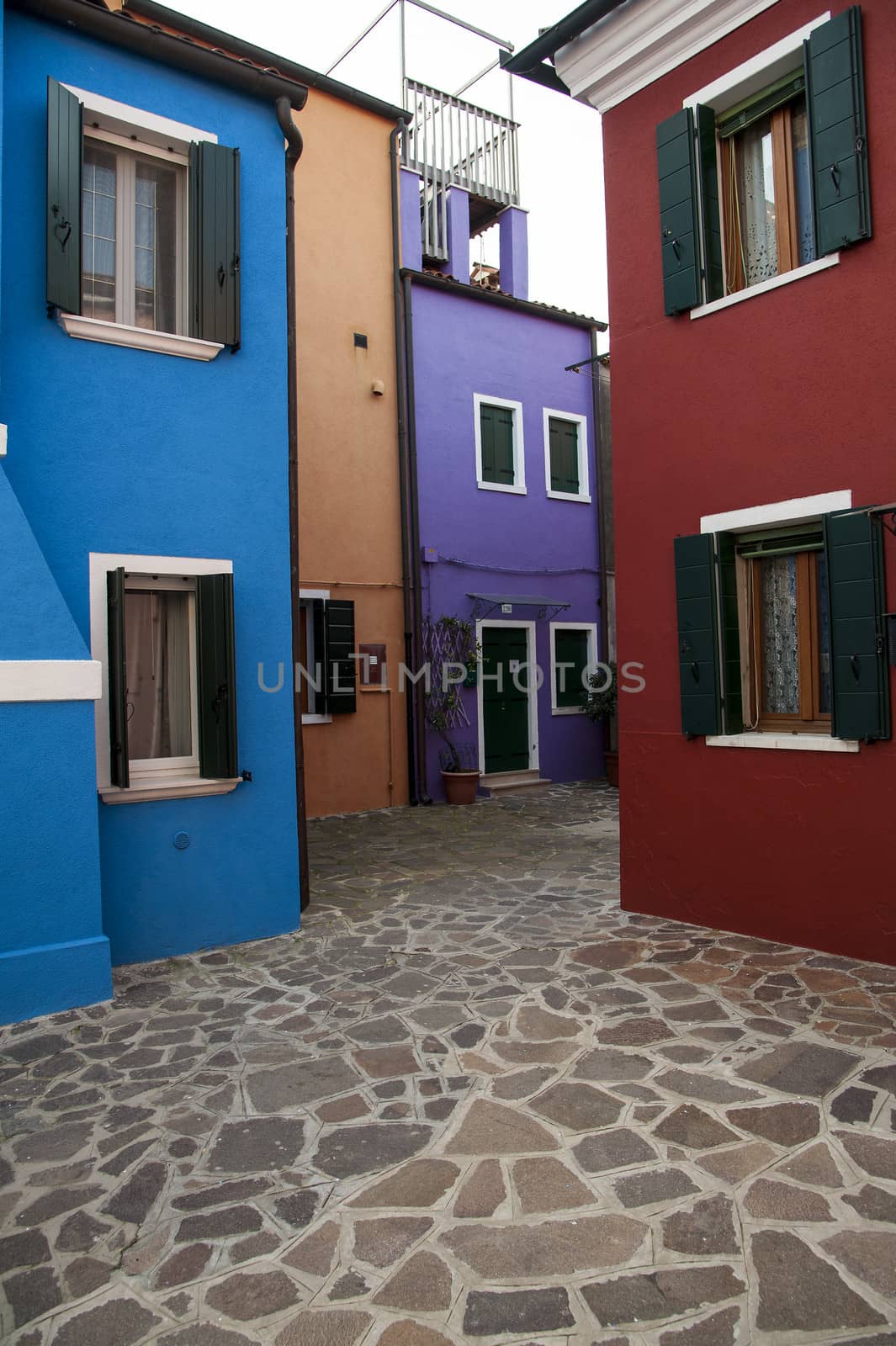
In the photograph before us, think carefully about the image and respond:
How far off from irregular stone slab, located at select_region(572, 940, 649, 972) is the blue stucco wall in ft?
6.71

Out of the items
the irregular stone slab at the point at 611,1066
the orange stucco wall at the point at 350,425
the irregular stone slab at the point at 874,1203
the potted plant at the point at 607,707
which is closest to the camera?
the irregular stone slab at the point at 874,1203

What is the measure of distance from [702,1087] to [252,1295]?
2.02m

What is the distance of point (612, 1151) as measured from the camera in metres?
3.38

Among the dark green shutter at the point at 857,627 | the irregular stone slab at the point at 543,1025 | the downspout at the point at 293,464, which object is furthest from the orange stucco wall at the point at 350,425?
the dark green shutter at the point at 857,627

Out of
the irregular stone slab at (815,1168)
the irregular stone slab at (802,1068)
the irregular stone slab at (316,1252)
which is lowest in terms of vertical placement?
the irregular stone slab at (316,1252)

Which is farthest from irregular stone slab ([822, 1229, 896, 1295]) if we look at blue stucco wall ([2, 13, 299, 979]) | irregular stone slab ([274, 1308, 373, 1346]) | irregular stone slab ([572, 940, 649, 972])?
blue stucco wall ([2, 13, 299, 979])

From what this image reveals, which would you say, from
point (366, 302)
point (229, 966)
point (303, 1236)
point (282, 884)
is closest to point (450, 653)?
point (366, 302)

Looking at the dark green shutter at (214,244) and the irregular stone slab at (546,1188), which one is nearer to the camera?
the irregular stone slab at (546,1188)

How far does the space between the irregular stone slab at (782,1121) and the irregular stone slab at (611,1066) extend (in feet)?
1.61

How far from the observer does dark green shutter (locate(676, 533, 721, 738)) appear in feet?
20.0

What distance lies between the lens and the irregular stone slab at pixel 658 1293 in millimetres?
2512

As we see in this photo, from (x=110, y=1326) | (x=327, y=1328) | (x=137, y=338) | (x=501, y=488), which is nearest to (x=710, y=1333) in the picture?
(x=327, y=1328)

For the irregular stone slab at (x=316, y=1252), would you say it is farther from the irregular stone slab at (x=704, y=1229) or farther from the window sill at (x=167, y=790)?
the window sill at (x=167, y=790)

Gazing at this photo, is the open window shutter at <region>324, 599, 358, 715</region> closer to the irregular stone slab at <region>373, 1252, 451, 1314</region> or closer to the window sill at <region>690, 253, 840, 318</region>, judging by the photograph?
the window sill at <region>690, 253, 840, 318</region>
